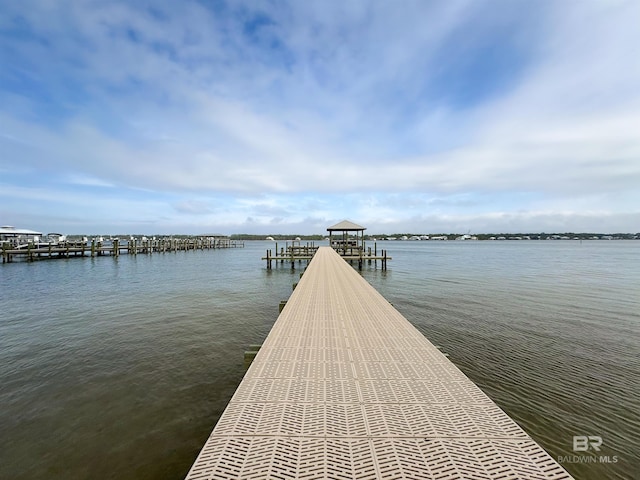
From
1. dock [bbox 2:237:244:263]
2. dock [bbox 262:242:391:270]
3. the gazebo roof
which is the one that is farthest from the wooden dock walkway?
dock [bbox 2:237:244:263]

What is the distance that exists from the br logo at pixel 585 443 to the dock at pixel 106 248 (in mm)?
42949

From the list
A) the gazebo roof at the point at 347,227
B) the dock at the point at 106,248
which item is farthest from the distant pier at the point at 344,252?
the dock at the point at 106,248

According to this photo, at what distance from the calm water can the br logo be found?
9cm

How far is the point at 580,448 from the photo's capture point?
3941 millimetres

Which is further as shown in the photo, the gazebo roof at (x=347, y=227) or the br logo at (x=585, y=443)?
the gazebo roof at (x=347, y=227)

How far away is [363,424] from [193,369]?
4.94 meters

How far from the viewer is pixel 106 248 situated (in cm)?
3894

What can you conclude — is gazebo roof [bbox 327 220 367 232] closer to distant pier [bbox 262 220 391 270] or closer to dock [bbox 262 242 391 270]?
distant pier [bbox 262 220 391 270]

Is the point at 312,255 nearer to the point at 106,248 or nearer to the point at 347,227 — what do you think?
the point at 347,227

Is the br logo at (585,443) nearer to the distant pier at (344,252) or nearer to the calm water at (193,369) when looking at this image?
the calm water at (193,369)

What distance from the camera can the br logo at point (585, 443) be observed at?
393cm

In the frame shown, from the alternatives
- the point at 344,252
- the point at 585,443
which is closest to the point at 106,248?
the point at 344,252

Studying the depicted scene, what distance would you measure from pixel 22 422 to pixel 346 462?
5.40 meters

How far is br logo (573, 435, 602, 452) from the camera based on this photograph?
393 centimetres
